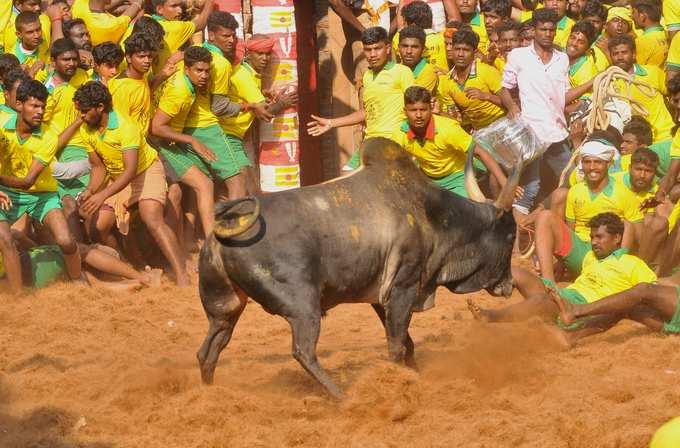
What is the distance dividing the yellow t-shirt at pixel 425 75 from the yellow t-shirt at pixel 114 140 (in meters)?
2.67

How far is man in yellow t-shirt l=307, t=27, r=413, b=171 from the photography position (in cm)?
1238

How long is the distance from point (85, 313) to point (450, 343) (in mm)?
3174

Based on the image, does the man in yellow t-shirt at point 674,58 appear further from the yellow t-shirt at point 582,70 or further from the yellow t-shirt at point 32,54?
the yellow t-shirt at point 32,54

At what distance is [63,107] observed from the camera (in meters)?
12.3

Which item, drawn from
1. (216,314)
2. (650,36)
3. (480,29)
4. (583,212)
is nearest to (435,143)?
(583,212)

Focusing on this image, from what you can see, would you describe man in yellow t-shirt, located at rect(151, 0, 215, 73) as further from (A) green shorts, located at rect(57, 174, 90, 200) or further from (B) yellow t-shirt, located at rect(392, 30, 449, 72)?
(B) yellow t-shirt, located at rect(392, 30, 449, 72)

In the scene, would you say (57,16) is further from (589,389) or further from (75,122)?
(589,389)

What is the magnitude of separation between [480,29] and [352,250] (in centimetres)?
614

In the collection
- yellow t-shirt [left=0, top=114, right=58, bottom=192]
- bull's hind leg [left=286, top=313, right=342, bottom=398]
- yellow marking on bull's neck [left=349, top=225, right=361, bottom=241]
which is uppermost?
yellow marking on bull's neck [left=349, top=225, right=361, bottom=241]

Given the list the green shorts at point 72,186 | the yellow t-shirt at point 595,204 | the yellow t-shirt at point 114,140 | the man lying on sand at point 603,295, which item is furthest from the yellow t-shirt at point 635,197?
the green shorts at point 72,186

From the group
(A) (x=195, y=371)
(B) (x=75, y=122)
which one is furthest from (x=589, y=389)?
(B) (x=75, y=122)

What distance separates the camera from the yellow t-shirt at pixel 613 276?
9.97 meters

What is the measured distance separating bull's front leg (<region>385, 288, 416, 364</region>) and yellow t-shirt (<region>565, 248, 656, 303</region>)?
1.95m

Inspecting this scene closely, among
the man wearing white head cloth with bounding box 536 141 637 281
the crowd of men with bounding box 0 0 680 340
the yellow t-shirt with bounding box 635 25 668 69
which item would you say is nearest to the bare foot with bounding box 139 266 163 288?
the crowd of men with bounding box 0 0 680 340
